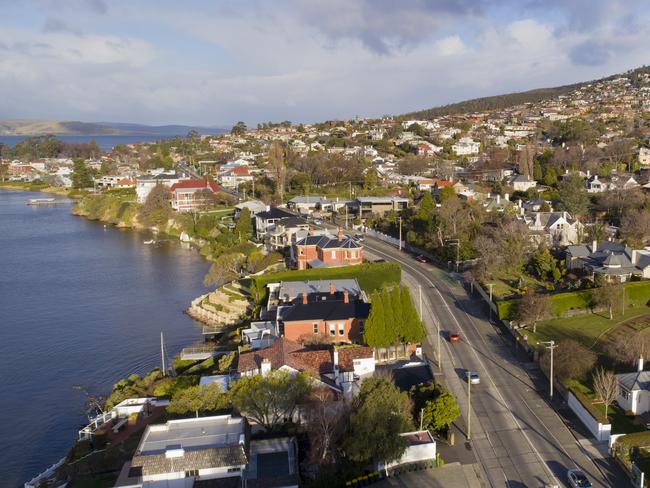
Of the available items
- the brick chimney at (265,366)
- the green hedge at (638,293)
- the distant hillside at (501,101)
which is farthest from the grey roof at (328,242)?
the distant hillside at (501,101)

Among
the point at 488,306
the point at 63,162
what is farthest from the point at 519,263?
the point at 63,162

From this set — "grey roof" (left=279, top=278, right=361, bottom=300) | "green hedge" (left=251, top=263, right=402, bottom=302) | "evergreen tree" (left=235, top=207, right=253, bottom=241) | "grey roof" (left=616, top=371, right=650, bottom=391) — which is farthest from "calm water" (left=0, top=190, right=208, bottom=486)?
"grey roof" (left=616, top=371, right=650, bottom=391)

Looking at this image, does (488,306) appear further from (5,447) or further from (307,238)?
(5,447)

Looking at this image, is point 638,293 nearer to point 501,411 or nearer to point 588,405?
point 588,405

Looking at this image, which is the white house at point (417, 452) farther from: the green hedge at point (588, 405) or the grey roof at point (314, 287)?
the grey roof at point (314, 287)

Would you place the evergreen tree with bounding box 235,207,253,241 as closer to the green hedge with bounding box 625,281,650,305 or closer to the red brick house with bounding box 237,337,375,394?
the red brick house with bounding box 237,337,375,394

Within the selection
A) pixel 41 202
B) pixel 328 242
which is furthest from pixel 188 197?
pixel 328 242
